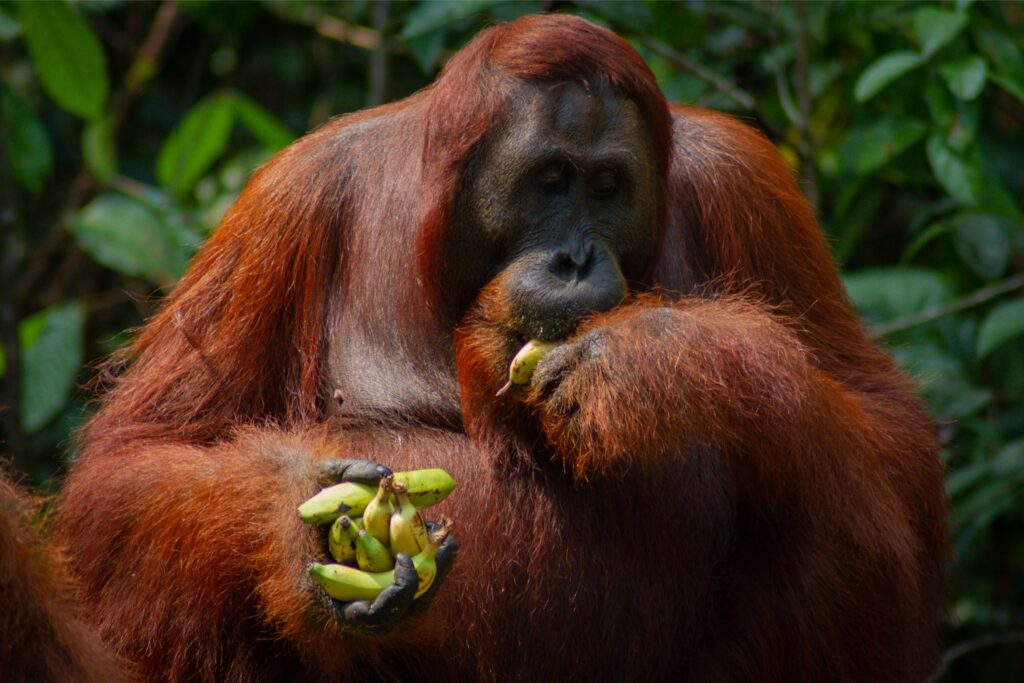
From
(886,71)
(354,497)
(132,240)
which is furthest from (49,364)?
(886,71)

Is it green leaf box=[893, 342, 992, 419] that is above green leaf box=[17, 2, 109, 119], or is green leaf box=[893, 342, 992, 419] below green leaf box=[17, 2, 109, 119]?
below

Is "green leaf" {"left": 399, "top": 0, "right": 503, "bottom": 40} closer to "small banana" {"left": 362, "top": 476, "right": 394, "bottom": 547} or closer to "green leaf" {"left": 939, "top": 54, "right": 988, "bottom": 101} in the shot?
"green leaf" {"left": 939, "top": 54, "right": 988, "bottom": 101}

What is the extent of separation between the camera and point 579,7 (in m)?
4.40

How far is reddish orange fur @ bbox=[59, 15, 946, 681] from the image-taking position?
2.68 metres

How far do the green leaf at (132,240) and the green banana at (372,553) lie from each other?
7.51 feet

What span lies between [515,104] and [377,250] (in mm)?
492

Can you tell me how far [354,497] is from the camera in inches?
94.3

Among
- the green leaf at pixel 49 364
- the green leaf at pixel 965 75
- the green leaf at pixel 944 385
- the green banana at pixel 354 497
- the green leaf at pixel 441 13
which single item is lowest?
the green leaf at pixel 49 364

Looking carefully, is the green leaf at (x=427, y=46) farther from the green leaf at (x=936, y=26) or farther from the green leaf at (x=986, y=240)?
the green leaf at (x=986, y=240)

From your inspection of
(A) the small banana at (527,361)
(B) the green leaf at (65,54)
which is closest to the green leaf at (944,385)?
(A) the small banana at (527,361)

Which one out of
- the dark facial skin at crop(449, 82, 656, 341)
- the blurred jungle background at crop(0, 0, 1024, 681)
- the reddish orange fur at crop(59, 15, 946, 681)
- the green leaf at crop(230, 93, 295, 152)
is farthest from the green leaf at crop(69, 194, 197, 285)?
the dark facial skin at crop(449, 82, 656, 341)

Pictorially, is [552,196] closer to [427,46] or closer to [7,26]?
[427,46]

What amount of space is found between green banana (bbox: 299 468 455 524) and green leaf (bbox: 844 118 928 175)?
222 cm

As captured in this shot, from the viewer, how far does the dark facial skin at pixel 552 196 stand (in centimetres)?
275
